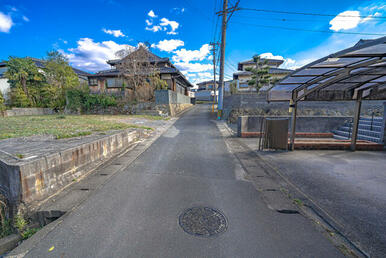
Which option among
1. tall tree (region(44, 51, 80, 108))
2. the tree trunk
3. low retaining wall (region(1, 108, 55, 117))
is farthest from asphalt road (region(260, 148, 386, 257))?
the tree trunk

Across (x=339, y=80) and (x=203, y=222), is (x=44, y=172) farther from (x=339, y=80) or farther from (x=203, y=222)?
(x=339, y=80)

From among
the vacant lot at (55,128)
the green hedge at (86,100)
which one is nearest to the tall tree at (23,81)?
the green hedge at (86,100)

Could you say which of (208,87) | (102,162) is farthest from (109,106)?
(208,87)

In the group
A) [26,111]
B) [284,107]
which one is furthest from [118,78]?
[284,107]

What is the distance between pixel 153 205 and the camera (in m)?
2.65

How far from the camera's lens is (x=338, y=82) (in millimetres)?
5223

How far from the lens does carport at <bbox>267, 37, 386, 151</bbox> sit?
3.83 metres

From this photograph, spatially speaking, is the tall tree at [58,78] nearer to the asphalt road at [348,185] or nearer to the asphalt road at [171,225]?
the asphalt road at [171,225]

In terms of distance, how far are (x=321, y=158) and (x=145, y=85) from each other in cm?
1610

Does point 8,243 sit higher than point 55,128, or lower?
lower

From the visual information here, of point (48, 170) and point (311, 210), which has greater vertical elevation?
point (48, 170)

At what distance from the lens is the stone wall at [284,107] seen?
1031 centimetres

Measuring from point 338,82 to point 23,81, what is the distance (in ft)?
104

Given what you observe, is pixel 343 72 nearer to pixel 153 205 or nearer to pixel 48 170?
pixel 153 205
